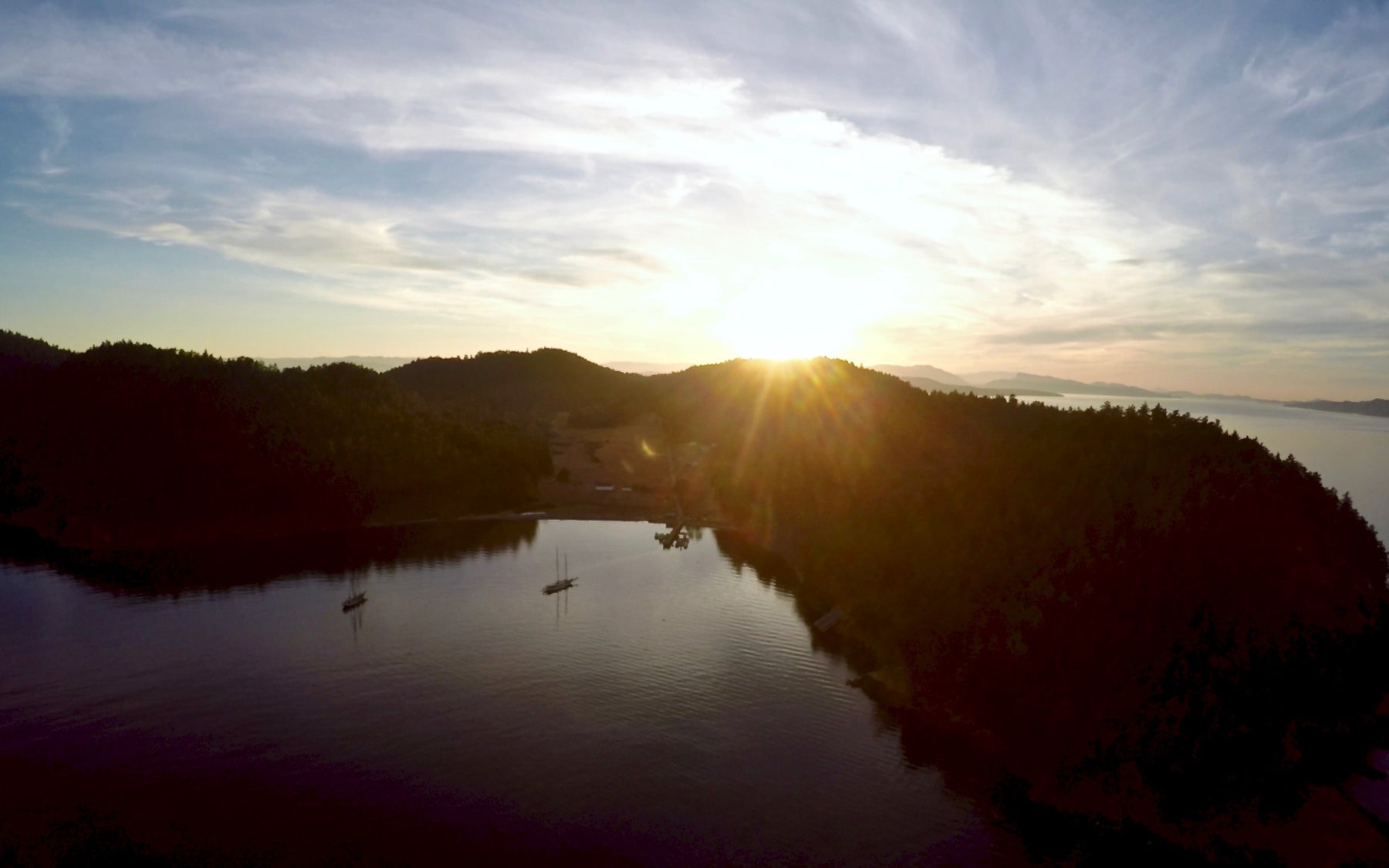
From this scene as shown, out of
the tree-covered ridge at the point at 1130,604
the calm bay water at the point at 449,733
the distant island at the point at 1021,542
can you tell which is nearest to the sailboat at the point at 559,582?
the calm bay water at the point at 449,733

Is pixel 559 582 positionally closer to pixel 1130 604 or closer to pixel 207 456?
pixel 1130 604

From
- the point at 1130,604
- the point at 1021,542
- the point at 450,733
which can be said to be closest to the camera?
the point at 1130,604

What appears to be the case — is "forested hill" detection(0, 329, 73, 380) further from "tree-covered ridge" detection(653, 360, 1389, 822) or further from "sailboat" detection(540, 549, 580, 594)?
"tree-covered ridge" detection(653, 360, 1389, 822)

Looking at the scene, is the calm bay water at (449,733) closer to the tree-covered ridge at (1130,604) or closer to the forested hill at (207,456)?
the tree-covered ridge at (1130,604)

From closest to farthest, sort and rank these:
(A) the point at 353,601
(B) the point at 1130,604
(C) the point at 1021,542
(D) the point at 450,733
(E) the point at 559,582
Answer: (B) the point at 1130,604 → (D) the point at 450,733 → (C) the point at 1021,542 → (A) the point at 353,601 → (E) the point at 559,582

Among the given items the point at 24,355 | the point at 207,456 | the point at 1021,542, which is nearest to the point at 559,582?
the point at 1021,542

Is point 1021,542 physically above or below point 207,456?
below

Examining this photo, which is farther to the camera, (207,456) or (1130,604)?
(207,456)
